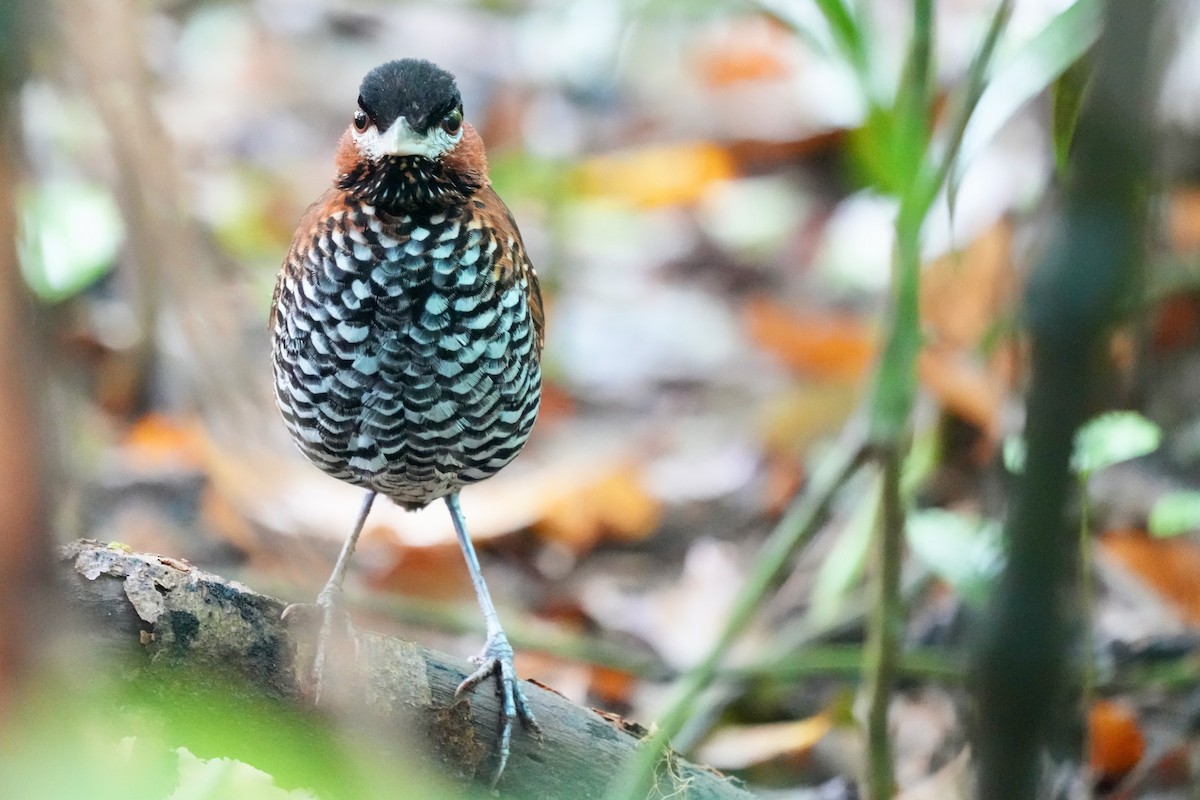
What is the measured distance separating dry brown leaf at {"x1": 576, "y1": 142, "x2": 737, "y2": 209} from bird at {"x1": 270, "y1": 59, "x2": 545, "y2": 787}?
475cm

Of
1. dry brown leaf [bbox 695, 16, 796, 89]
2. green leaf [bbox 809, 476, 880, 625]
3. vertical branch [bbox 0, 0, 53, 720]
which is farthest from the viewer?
dry brown leaf [bbox 695, 16, 796, 89]

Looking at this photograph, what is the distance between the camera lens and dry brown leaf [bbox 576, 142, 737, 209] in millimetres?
7820

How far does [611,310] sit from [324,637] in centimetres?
515

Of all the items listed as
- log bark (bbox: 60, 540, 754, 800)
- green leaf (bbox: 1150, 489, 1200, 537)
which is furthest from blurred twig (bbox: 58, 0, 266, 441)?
green leaf (bbox: 1150, 489, 1200, 537)

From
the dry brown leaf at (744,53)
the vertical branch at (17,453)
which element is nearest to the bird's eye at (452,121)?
the vertical branch at (17,453)

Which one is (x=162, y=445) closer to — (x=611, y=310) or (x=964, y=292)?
(x=611, y=310)

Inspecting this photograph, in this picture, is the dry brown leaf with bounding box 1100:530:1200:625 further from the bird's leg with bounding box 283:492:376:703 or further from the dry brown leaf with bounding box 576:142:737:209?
the dry brown leaf with bounding box 576:142:737:209

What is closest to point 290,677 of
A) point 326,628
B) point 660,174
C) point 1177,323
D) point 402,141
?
point 326,628

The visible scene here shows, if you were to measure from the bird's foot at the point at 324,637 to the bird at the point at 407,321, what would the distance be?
35 cm

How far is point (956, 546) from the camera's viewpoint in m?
3.08

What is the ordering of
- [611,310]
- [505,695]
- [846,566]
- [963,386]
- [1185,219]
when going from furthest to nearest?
[611,310] → [1185,219] → [963,386] → [846,566] → [505,695]

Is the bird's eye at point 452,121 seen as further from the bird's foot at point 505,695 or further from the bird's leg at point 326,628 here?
the bird's foot at point 505,695

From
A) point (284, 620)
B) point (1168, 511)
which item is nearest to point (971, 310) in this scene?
point (1168, 511)

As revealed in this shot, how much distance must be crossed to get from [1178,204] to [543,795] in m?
5.11
